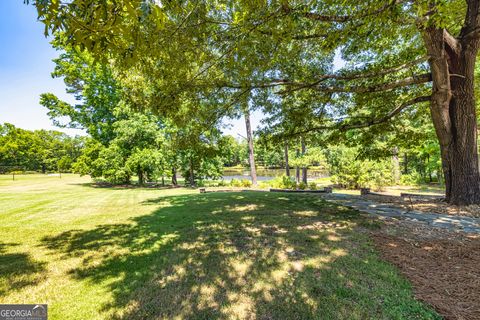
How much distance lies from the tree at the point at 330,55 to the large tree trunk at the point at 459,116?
0.02 metres

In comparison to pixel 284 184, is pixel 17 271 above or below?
below

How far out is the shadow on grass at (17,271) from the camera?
2.81 metres

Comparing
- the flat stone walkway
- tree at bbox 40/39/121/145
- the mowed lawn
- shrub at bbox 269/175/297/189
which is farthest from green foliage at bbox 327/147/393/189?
tree at bbox 40/39/121/145

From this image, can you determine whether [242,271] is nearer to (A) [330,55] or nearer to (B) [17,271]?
(B) [17,271]

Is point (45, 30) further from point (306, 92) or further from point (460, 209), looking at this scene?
point (460, 209)

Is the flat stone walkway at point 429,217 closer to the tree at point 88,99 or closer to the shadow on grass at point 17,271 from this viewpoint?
the shadow on grass at point 17,271

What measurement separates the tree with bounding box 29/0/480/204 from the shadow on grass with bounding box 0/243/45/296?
3185mm

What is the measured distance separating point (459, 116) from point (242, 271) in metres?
6.97

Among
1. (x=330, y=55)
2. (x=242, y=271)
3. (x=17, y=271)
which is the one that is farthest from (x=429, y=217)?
(x=17, y=271)

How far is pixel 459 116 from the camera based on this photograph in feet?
19.0

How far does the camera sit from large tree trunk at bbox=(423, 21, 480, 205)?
18.5 feet

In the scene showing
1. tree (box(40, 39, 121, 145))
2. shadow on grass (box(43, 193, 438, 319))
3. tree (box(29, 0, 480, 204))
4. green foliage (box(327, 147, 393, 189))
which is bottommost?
shadow on grass (box(43, 193, 438, 319))

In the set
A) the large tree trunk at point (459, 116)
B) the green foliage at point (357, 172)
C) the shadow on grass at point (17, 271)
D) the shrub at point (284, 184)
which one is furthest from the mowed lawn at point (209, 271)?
the green foliage at point (357, 172)

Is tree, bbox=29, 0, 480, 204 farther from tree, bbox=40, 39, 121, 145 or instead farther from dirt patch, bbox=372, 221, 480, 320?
tree, bbox=40, 39, 121, 145
